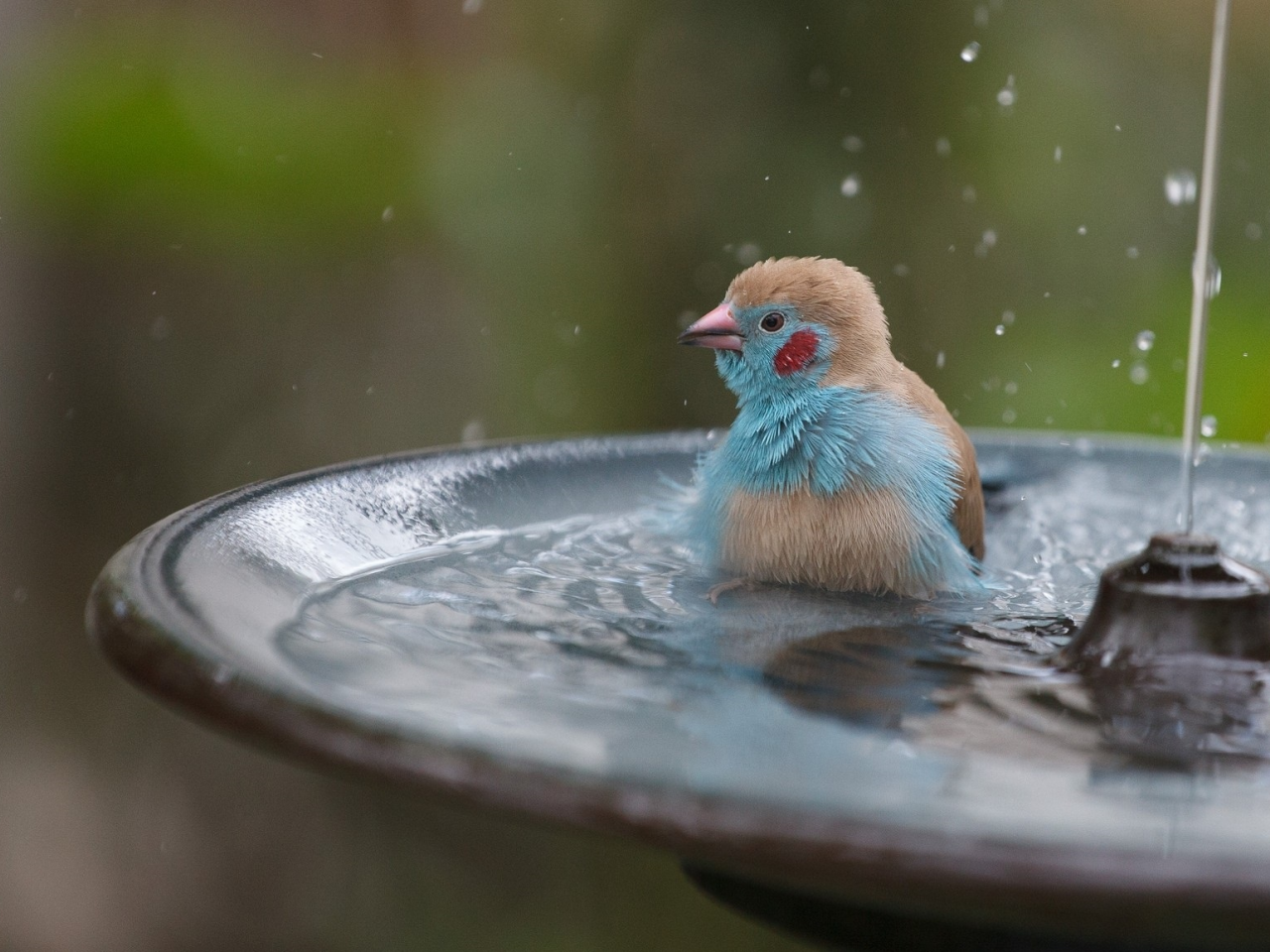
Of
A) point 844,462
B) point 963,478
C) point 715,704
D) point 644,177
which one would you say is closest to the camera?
point 715,704

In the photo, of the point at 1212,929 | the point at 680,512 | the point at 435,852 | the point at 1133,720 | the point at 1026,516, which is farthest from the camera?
the point at 435,852

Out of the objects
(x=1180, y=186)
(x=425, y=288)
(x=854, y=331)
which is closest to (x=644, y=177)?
(x=425, y=288)

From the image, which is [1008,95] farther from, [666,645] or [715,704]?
[715,704]

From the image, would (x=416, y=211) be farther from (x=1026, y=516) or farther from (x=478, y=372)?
(x=1026, y=516)

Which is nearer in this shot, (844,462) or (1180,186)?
(844,462)

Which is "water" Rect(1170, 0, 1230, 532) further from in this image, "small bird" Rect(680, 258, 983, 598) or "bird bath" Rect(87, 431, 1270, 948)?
"small bird" Rect(680, 258, 983, 598)

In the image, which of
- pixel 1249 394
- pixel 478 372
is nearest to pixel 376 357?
pixel 478 372

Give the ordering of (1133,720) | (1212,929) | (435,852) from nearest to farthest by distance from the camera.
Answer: (1212,929), (1133,720), (435,852)

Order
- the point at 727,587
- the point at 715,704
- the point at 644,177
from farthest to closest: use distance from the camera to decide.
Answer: the point at 644,177 → the point at 727,587 → the point at 715,704
